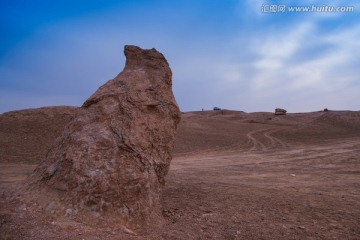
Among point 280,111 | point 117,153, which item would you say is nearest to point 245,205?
point 117,153

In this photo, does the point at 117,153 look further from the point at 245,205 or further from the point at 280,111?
the point at 280,111

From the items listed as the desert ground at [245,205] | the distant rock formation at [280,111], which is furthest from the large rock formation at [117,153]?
the distant rock formation at [280,111]

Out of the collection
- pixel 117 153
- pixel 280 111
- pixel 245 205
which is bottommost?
pixel 245 205

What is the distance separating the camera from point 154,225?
192 inches

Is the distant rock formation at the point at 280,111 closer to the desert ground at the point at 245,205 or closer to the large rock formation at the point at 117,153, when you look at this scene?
the desert ground at the point at 245,205

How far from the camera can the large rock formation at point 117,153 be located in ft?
15.1

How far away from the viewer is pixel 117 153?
5008 mm

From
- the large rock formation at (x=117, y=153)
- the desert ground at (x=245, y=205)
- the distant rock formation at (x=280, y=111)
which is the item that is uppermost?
the distant rock formation at (x=280, y=111)

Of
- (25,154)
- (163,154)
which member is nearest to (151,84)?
(163,154)

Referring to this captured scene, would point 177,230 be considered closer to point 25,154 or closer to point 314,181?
point 314,181

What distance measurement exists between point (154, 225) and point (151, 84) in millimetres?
2381

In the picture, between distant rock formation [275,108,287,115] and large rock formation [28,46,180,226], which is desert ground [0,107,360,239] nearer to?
large rock formation [28,46,180,226]

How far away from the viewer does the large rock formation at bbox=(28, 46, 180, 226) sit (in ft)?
15.1

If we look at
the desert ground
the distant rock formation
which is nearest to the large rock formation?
the desert ground
